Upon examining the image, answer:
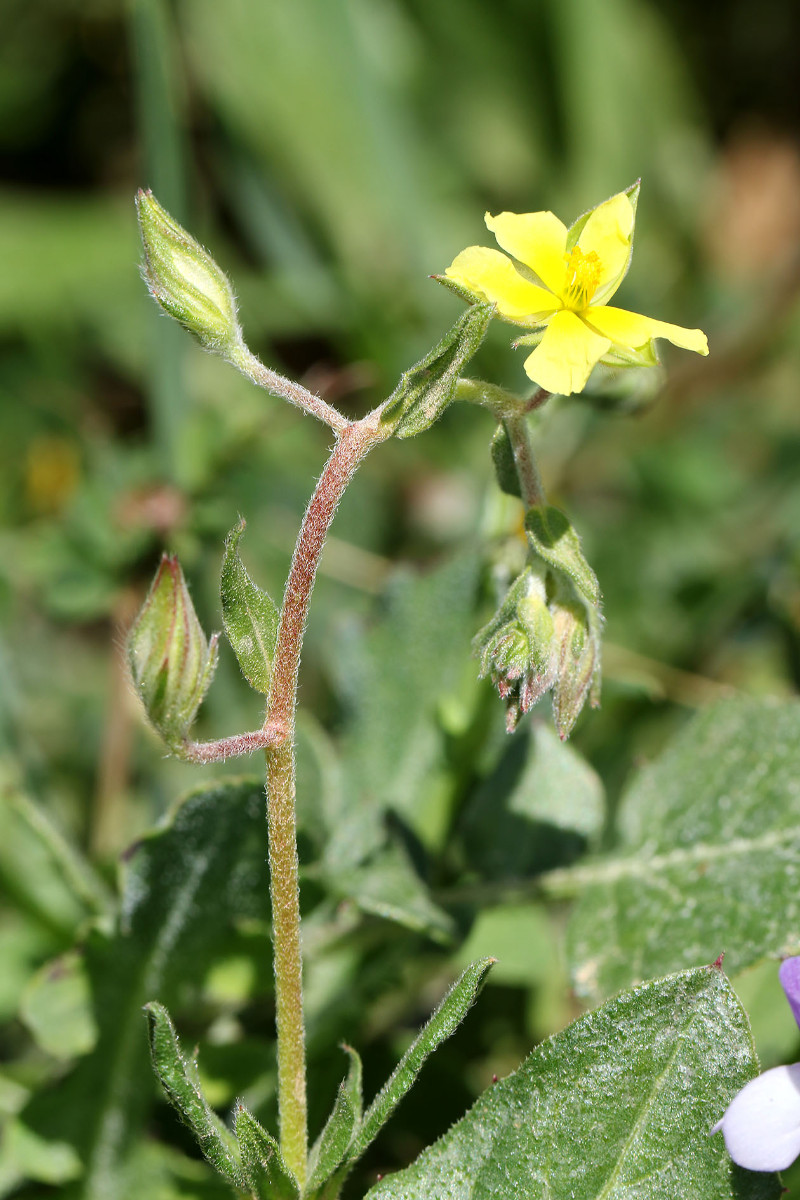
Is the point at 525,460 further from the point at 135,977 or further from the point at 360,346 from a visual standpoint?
the point at 360,346

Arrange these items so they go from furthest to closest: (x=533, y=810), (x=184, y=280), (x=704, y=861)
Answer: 1. (x=533, y=810)
2. (x=704, y=861)
3. (x=184, y=280)

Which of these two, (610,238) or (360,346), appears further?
(360,346)

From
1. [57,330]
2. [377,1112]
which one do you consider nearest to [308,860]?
[377,1112]

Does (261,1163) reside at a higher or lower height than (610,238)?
lower

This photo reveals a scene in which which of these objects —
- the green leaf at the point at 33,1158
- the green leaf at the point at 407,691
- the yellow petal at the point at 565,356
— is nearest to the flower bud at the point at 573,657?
the yellow petal at the point at 565,356

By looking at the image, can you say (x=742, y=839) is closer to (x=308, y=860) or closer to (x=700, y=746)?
(x=700, y=746)

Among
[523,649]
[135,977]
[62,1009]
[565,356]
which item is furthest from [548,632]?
[62,1009]

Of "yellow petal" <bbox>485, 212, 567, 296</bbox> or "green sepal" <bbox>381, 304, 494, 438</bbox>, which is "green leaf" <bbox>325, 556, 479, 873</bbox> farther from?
"green sepal" <bbox>381, 304, 494, 438</bbox>

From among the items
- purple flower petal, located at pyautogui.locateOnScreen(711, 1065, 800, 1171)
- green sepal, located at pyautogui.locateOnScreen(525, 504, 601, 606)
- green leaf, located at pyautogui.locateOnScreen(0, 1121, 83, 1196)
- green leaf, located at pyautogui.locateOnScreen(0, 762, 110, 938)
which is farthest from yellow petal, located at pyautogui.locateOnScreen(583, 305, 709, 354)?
green leaf, located at pyautogui.locateOnScreen(0, 1121, 83, 1196)
